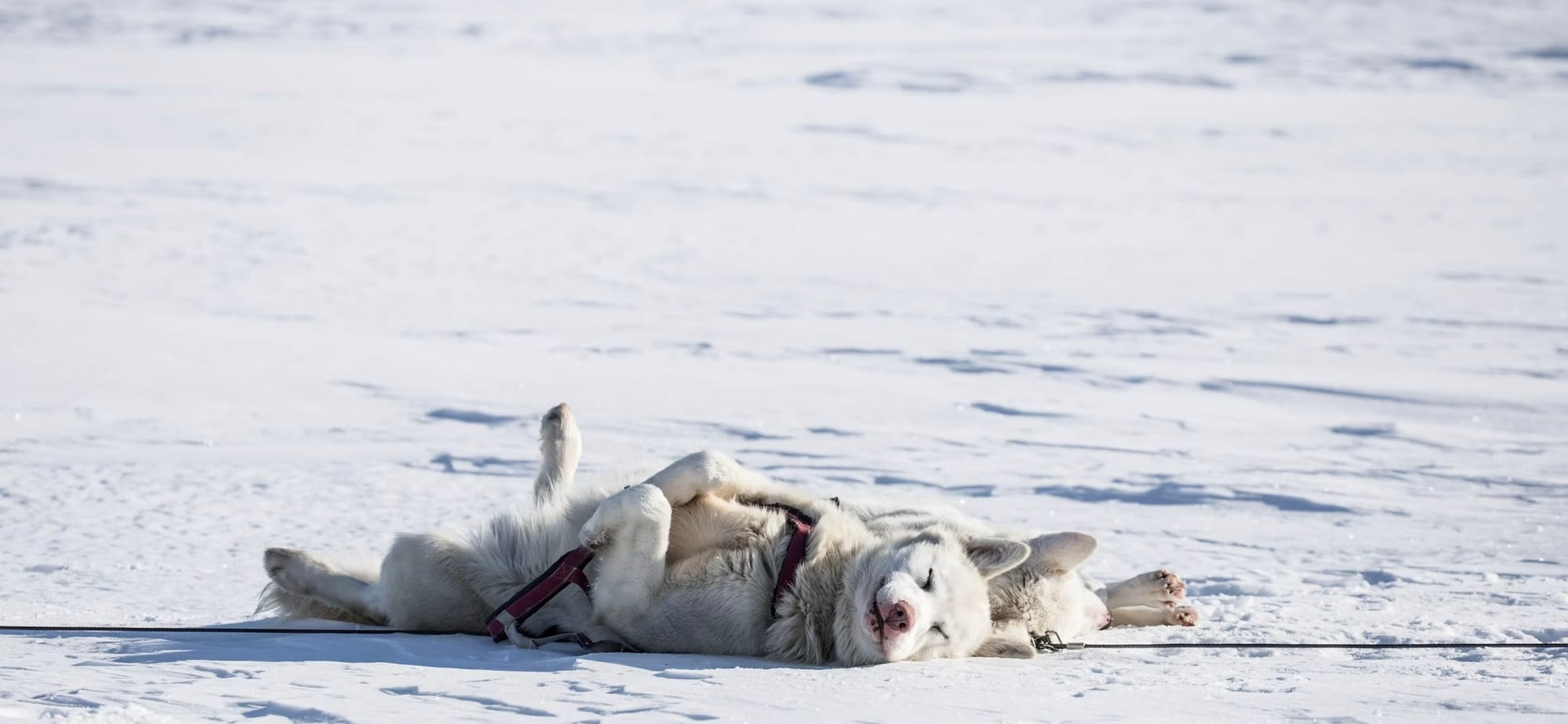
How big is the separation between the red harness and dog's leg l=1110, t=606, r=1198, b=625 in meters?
1.12

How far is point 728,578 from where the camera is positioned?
3.88m

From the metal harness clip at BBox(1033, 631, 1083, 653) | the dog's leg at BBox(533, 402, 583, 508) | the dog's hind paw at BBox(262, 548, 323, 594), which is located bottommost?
the metal harness clip at BBox(1033, 631, 1083, 653)

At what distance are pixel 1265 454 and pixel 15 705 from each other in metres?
5.58

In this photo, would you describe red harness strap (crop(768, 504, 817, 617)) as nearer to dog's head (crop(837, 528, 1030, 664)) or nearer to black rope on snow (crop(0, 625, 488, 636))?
dog's head (crop(837, 528, 1030, 664))

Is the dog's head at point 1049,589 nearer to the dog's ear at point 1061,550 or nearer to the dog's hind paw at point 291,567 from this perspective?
the dog's ear at point 1061,550

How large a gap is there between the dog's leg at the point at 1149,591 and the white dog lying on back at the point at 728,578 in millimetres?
233

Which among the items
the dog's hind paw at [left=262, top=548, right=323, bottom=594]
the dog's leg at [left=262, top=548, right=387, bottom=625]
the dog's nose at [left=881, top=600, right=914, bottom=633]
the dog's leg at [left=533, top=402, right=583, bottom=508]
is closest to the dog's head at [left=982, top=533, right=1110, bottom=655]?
the dog's nose at [left=881, top=600, right=914, bottom=633]

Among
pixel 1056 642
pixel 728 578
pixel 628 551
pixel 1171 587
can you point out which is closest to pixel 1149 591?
pixel 1171 587

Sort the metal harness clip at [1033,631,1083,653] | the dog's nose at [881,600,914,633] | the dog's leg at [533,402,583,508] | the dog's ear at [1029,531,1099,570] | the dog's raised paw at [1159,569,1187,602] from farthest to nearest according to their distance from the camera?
the dog's leg at [533,402,583,508] < the dog's raised paw at [1159,569,1187,602] < the metal harness clip at [1033,631,1083,653] < the dog's ear at [1029,531,1099,570] < the dog's nose at [881,600,914,633]

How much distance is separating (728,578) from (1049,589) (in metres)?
0.92

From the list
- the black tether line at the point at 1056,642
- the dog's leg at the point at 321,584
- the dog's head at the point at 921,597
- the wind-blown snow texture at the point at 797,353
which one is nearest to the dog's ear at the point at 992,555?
the dog's head at the point at 921,597

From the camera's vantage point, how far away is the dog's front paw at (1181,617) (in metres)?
4.41

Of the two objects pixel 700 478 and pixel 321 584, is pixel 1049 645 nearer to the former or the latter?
pixel 700 478

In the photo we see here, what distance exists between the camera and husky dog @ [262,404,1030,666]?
378 cm
